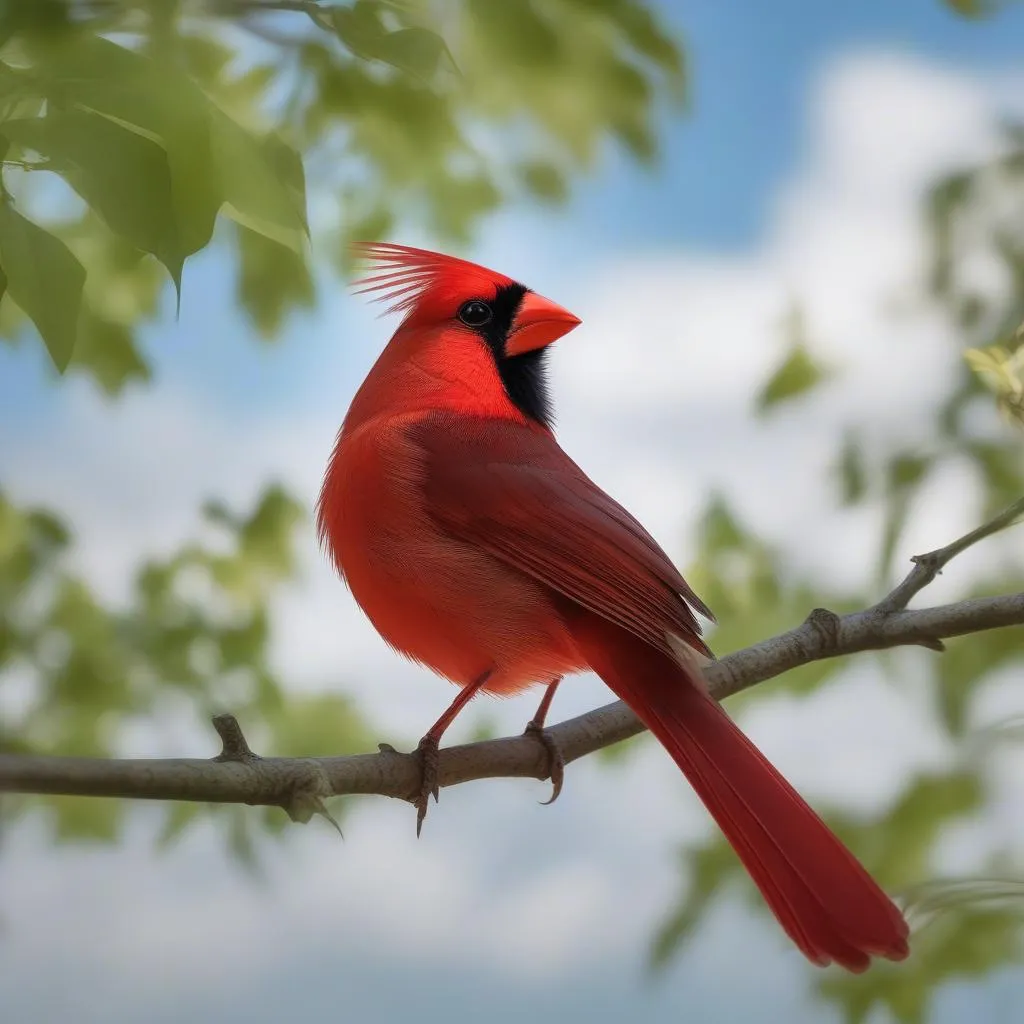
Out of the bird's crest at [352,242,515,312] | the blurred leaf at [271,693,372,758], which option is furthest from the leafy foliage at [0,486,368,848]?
the bird's crest at [352,242,515,312]

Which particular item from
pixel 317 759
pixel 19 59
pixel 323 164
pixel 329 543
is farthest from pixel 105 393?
pixel 317 759

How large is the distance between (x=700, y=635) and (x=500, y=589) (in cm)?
19

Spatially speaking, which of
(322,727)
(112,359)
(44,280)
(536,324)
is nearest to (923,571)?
(536,324)

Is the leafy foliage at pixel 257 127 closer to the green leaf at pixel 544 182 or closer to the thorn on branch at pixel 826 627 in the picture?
the green leaf at pixel 544 182

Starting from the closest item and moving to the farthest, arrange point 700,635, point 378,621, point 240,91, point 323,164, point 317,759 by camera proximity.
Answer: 1. point 317,759
2. point 700,635
3. point 378,621
4. point 240,91
5. point 323,164

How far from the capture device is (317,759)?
1017mm

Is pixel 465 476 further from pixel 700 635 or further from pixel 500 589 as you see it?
pixel 700 635

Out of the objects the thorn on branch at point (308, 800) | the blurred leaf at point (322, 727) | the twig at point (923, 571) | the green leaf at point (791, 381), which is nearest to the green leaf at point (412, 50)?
the thorn on branch at point (308, 800)

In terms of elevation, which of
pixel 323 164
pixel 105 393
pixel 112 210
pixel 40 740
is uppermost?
pixel 112 210

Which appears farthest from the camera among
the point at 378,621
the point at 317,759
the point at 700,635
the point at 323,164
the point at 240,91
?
the point at 323,164

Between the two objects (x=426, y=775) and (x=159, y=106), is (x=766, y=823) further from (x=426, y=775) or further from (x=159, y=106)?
(x=159, y=106)

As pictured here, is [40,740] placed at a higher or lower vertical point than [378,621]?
lower

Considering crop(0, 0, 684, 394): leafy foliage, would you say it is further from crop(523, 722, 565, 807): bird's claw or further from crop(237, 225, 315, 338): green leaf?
crop(523, 722, 565, 807): bird's claw

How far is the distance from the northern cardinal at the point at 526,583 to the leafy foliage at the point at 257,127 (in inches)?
9.1
